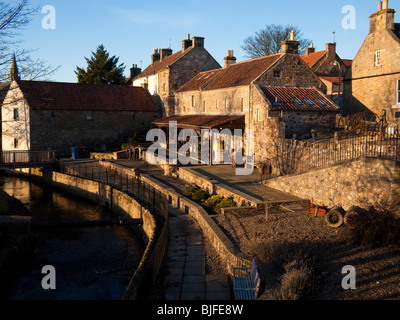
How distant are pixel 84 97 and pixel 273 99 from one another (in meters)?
21.2

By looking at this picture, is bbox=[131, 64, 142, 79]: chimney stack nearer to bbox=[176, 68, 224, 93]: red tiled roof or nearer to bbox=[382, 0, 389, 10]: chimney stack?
bbox=[176, 68, 224, 93]: red tiled roof

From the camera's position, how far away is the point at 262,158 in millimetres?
22203

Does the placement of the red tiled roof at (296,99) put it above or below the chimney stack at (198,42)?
below

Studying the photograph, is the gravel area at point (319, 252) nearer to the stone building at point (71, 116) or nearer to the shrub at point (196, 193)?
the shrub at point (196, 193)

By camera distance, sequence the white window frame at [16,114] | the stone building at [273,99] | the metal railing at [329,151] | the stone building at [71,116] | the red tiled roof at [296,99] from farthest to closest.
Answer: the white window frame at [16,114] → the stone building at [71,116] → the red tiled roof at [296,99] → the stone building at [273,99] → the metal railing at [329,151]

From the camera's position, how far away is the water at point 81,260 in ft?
38.3

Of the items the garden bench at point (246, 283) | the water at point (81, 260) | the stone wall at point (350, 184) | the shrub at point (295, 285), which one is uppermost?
the stone wall at point (350, 184)

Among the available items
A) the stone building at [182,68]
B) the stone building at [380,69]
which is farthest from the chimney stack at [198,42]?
the stone building at [380,69]

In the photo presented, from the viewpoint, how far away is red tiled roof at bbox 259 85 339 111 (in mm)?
22016

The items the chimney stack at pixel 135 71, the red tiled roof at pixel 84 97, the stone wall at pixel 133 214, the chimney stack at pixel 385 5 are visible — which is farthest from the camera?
the chimney stack at pixel 135 71

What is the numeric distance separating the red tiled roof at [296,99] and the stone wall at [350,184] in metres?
7.07

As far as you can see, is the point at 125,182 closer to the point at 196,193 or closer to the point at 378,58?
the point at 196,193

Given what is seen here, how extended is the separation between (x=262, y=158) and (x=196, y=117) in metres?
9.11

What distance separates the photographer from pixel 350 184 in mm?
12992
